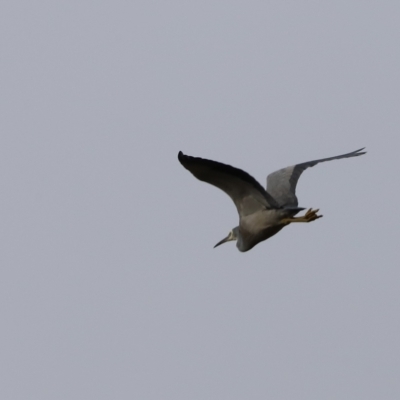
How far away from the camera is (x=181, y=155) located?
1712cm

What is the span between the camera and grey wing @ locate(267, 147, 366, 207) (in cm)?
1939

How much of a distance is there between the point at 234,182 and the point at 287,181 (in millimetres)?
2174

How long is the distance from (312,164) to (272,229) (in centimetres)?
239

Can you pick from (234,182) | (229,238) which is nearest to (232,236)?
(229,238)

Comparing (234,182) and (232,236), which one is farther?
(232,236)

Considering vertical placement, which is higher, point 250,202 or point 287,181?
point 287,181

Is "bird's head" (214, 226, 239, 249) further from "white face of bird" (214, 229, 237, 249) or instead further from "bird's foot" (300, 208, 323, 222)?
"bird's foot" (300, 208, 323, 222)

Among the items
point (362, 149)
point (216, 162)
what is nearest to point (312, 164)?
point (362, 149)

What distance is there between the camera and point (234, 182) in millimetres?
18125

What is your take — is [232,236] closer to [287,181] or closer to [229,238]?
[229,238]

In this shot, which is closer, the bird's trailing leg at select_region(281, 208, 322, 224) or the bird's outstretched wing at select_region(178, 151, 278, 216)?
the bird's outstretched wing at select_region(178, 151, 278, 216)

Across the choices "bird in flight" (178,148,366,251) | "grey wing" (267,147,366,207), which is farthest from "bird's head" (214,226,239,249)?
"grey wing" (267,147,366,207)

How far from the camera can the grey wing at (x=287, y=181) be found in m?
19.4

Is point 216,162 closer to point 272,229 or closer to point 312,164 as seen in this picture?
point 272,229
